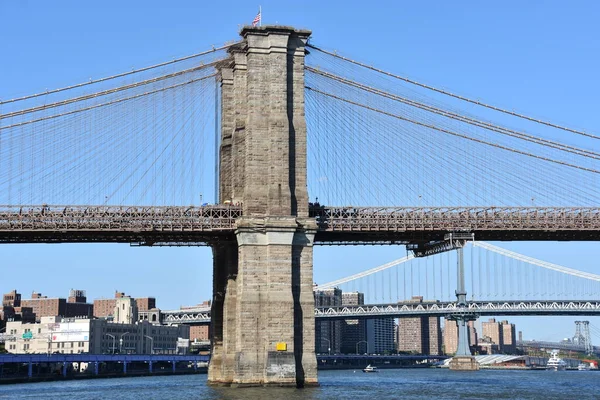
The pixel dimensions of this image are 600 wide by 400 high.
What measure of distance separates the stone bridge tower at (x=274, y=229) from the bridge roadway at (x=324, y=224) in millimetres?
3971

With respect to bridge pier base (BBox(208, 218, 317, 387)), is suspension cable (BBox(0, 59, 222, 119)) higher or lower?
higher

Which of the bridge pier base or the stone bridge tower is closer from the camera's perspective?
the bridge pier base

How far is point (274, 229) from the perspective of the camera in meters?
72.6

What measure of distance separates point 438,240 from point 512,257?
11053 centimetres

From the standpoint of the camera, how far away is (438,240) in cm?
8475

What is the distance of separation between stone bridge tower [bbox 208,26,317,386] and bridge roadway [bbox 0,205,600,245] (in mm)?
3971

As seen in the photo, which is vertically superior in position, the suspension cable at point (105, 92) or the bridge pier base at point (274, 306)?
the suspension cable at point (105, 92)

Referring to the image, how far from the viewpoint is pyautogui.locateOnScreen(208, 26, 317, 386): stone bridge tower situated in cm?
7106

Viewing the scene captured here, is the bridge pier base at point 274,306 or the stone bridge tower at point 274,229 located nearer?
the bridge pier base at point 274,306

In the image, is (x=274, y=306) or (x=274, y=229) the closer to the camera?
(x=274, y=306)

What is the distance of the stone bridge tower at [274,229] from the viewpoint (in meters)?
71.1

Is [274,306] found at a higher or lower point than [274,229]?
lower

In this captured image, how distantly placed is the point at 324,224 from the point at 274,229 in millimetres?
6701

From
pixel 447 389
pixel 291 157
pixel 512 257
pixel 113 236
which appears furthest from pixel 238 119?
pixel 512 257
